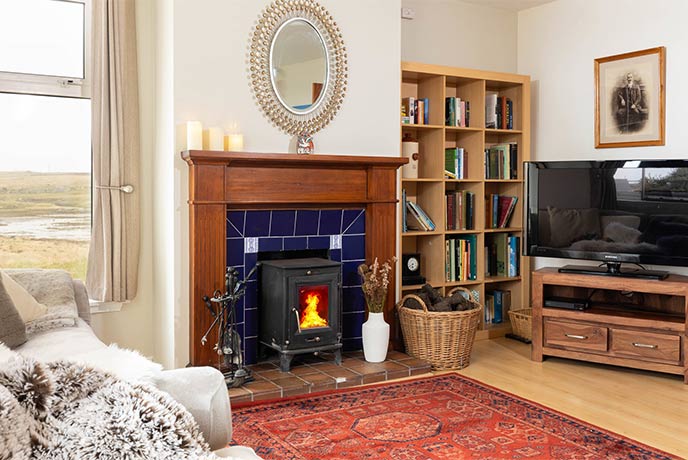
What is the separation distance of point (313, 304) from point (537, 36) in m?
2.93

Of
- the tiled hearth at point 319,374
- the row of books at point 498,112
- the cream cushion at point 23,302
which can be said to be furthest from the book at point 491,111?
the cream cushion at point 23,302

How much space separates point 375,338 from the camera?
412 cm

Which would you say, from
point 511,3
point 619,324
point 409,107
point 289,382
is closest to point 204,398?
point 289,382

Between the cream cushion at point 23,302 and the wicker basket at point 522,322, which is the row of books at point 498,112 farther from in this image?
the cream cushion at point 23,302

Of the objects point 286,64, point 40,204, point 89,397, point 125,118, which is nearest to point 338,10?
point 286,64

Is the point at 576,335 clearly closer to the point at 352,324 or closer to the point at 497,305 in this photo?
the point at 497,305

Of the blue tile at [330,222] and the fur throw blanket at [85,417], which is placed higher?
the blue tile at [330,222]

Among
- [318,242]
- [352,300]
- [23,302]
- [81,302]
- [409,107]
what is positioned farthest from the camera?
[409,107]

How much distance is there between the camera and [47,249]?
388cm

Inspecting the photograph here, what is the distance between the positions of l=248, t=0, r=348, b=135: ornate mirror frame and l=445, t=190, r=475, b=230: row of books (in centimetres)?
121

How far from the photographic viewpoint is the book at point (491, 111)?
5.10m

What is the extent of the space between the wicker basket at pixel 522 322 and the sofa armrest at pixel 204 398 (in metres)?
3.64

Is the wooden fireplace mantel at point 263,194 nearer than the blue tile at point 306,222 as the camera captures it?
Yes

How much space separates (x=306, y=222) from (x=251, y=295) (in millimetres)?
558
